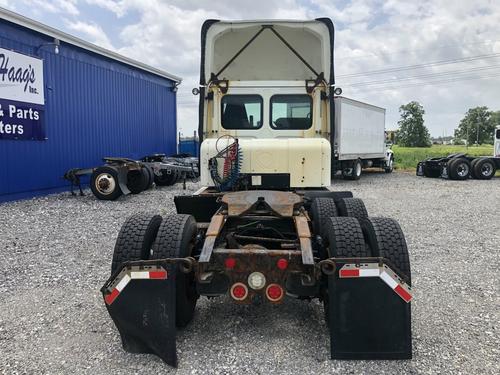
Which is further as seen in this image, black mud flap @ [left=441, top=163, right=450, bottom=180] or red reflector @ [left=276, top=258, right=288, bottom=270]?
black mud flap @ [left=441, top=163, right=450, bottom=180]

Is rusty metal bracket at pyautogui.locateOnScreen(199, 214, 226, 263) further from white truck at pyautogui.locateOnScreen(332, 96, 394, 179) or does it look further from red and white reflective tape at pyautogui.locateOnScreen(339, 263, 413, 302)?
white truck at pyautogui.locateOnScreen(332, 96, 394, 179)

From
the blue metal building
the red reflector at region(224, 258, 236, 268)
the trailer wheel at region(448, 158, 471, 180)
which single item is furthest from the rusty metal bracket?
the trailer wheel at region(448, 158, 471, 180)

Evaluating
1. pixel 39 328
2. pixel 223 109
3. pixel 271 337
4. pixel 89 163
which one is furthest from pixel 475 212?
pixel 89 163

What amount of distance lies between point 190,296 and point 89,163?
12.5 metres

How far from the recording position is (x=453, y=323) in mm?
4051

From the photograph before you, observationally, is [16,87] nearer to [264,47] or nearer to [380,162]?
[264,47]

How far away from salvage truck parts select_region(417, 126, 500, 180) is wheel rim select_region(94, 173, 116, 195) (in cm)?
1581

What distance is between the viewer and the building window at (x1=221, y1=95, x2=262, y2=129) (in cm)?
679

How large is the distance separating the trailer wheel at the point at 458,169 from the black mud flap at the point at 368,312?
19.4 meters

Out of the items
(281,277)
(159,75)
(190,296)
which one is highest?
(159,75)

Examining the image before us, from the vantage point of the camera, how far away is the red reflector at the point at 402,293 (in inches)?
126

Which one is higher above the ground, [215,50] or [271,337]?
[215,50]

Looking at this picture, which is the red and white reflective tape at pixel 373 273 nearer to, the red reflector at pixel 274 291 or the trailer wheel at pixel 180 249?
the red reflector at pixel 274 291

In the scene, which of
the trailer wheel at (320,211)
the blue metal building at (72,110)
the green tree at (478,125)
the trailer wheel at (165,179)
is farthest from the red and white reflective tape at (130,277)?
the green tree at (478,125)
